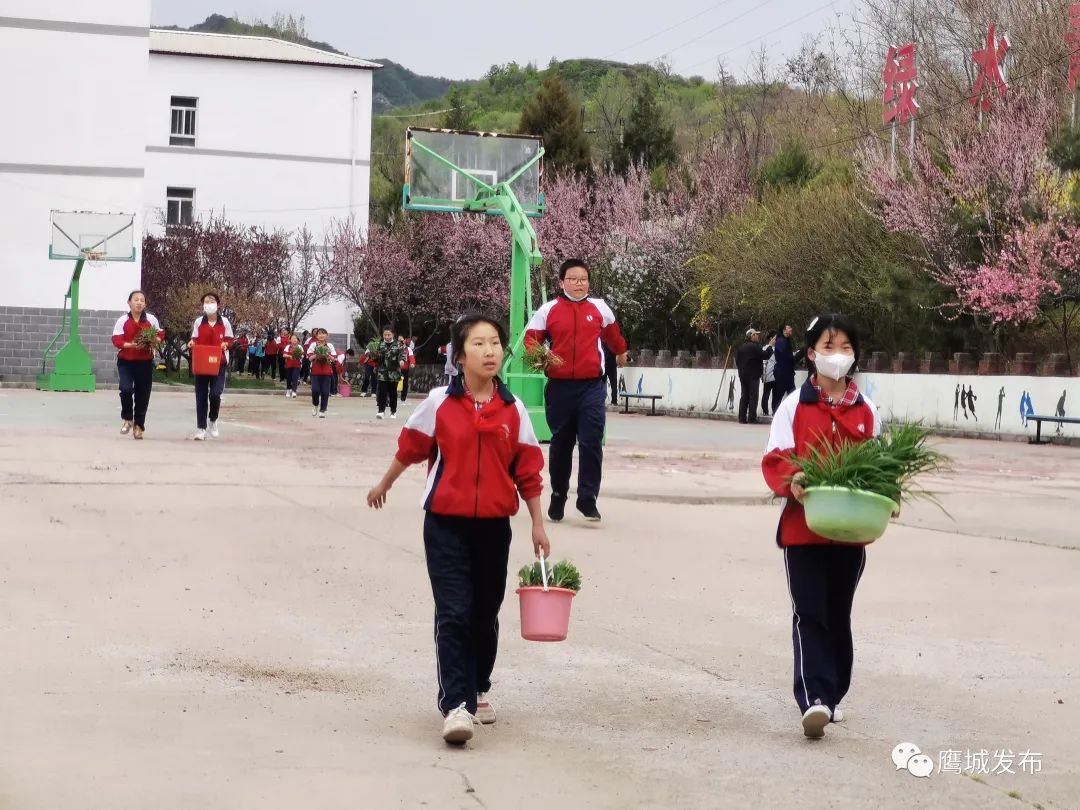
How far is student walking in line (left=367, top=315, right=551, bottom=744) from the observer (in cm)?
592

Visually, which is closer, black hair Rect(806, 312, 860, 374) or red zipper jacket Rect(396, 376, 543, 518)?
red zipper jacket Rect(396, 376, 543, 518)

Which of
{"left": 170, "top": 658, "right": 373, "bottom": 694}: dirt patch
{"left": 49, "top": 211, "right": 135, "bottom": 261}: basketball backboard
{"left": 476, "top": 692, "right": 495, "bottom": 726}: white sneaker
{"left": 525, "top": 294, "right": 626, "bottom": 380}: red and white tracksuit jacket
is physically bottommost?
{"left": 170, "top": 658, "right": 373, "bottom": 694}: dirt patch

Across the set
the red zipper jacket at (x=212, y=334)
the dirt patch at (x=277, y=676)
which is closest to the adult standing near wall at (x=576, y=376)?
the dirt patch at (x=277, y=676)

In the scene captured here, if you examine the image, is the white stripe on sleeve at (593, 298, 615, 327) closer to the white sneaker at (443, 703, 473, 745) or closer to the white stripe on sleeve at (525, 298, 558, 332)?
the white stripe on sleeve at (525, 298, 558, 332)

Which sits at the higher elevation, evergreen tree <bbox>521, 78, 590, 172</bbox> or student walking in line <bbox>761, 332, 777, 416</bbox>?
evergreen tree <bbox>521, 78, 590, 172</bbox>

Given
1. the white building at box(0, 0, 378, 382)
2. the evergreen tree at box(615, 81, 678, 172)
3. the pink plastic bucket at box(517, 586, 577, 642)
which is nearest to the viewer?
the pink plastic bucket at box(517, 586, 577, 642)

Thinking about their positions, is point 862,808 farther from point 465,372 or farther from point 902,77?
point 902,77

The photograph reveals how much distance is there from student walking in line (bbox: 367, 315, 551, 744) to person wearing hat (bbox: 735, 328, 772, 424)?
27.5m

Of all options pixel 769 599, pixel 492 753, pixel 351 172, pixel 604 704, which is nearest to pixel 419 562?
pixel 769 599

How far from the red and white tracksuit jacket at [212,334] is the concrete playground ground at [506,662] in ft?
18.9

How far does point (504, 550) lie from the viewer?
604cm

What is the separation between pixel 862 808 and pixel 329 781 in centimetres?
159

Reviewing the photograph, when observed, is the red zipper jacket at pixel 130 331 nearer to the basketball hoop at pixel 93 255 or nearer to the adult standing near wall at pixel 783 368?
the adult standing near wall at pixel 783 368

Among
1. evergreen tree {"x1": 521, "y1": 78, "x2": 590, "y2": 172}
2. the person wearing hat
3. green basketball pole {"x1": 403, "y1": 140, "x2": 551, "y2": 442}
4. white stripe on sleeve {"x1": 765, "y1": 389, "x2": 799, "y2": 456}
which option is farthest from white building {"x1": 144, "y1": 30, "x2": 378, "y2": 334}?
white stripe on sleeve {"x1": 765, "y1": 389, "x2": 799, "y2": 456}
